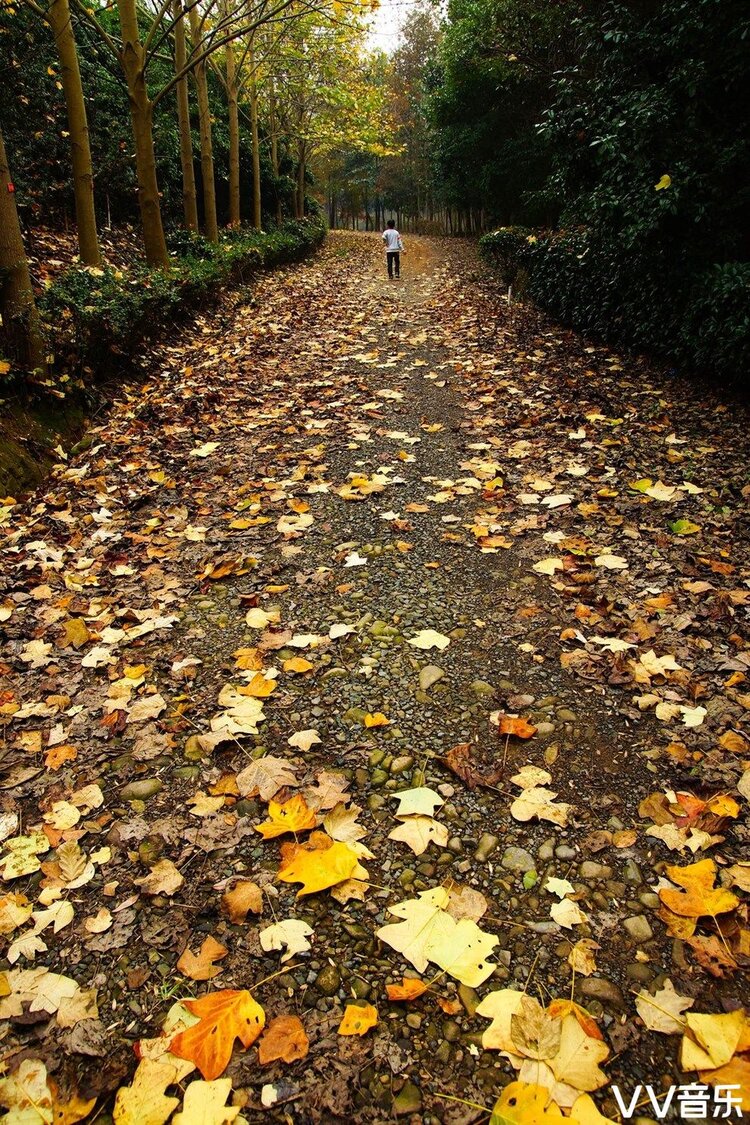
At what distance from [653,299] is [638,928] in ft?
20.2

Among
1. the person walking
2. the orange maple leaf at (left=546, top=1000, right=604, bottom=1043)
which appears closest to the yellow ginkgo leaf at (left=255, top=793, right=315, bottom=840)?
the orange maple leaf at (left=546, top=1000, right=604, bottom=1043)

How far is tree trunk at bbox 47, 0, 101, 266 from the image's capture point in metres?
5.91

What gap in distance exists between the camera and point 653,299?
6074 millimetres

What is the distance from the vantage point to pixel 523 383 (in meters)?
6.40

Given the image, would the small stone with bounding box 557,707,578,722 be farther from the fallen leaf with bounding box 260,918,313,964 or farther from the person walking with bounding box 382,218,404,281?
the person walking with bounding box 382,218,404,281

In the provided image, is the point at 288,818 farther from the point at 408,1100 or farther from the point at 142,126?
Result: the point at 142,126

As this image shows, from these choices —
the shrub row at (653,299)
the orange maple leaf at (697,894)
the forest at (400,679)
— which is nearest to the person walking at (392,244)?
the shrub row at (653,299)

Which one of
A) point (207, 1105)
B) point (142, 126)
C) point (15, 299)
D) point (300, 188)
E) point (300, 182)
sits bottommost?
point (207, 1105)

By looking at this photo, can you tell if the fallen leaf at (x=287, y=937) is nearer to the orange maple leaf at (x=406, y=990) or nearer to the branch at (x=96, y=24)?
the orange maple leaf at (x=406, y=990)

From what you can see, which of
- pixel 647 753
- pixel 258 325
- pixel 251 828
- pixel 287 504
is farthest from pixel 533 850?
pixel 258 325

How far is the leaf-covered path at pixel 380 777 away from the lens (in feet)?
4.57

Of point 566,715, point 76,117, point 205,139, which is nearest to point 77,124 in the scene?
point 76,117

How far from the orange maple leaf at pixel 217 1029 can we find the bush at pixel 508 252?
37.6 feet

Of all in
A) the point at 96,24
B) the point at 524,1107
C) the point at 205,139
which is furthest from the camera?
the point at 205,139
